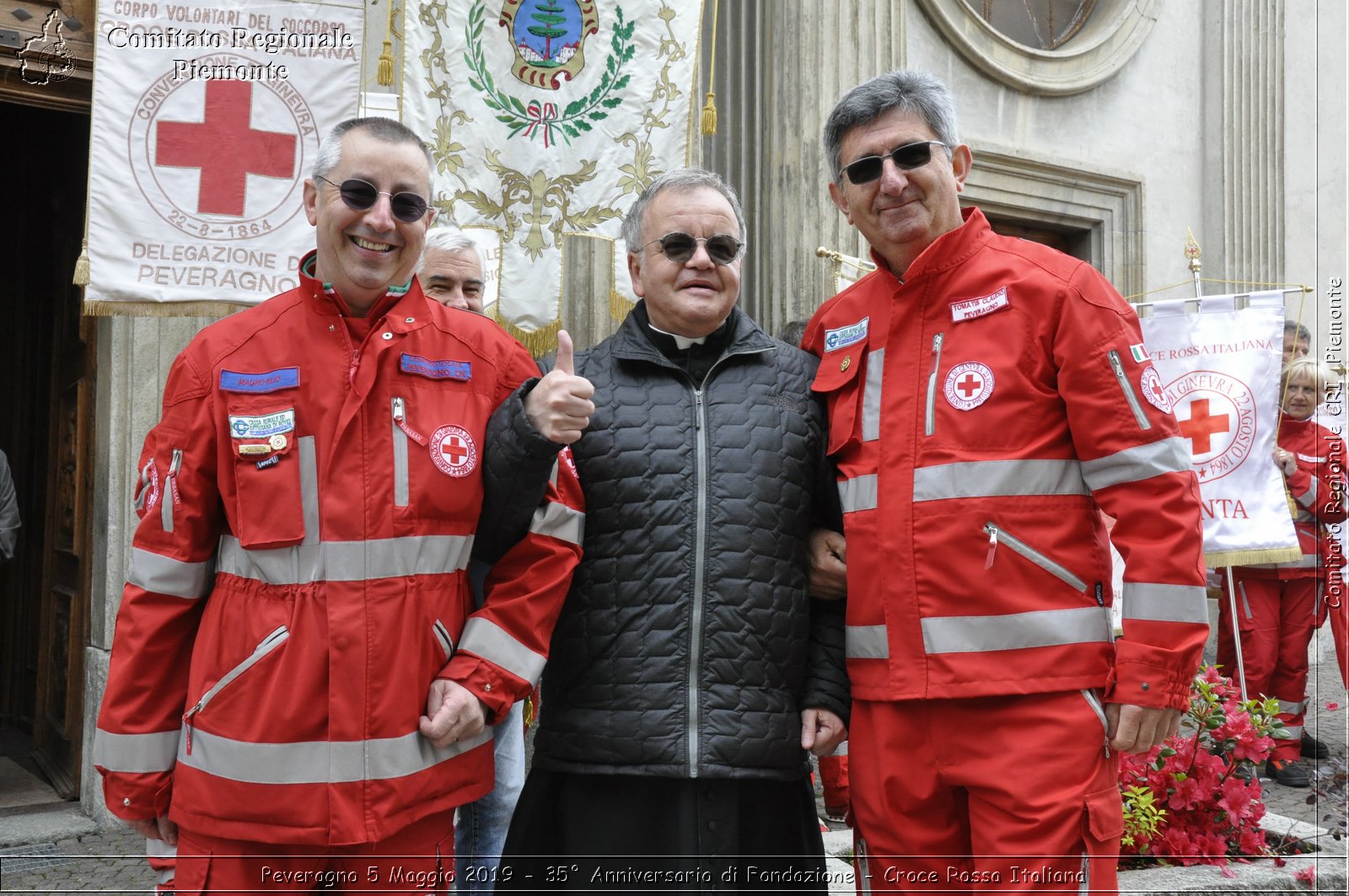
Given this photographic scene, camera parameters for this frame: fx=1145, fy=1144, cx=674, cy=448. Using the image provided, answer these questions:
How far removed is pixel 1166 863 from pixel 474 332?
311 cm

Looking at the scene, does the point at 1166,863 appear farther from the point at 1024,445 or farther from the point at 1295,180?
the point at 1295,180

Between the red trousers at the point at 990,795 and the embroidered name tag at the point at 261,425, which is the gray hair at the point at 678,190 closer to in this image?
the embroidered name tag at the point at 261,425

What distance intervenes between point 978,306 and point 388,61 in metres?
3.09

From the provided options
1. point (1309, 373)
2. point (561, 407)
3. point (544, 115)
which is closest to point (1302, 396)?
point (1309, 373)

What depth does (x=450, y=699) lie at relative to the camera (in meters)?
2.15

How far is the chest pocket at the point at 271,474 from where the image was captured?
2.11 metres

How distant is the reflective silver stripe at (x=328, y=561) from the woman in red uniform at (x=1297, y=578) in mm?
5475

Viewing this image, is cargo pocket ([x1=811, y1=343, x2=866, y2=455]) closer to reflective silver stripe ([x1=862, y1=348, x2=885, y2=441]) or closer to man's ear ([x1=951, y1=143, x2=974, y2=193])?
reflective silver stripe ([x1=862, y1=348, x2=885, y2=441])

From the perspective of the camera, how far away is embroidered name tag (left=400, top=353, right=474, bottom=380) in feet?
7.43

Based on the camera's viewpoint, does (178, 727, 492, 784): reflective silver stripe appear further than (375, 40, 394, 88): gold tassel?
No

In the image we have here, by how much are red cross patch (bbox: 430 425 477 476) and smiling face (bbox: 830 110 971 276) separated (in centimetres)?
98

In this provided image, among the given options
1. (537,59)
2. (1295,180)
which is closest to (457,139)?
(537,59)

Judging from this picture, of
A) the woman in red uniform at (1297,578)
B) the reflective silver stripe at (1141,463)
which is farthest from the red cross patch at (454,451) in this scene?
the woman in red uniform at (1297,578)

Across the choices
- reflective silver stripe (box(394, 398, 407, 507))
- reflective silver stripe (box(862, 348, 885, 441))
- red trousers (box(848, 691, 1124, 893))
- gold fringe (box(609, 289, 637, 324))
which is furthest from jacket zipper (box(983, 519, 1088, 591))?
gold fringe (box(609, 289, 637, 324))
